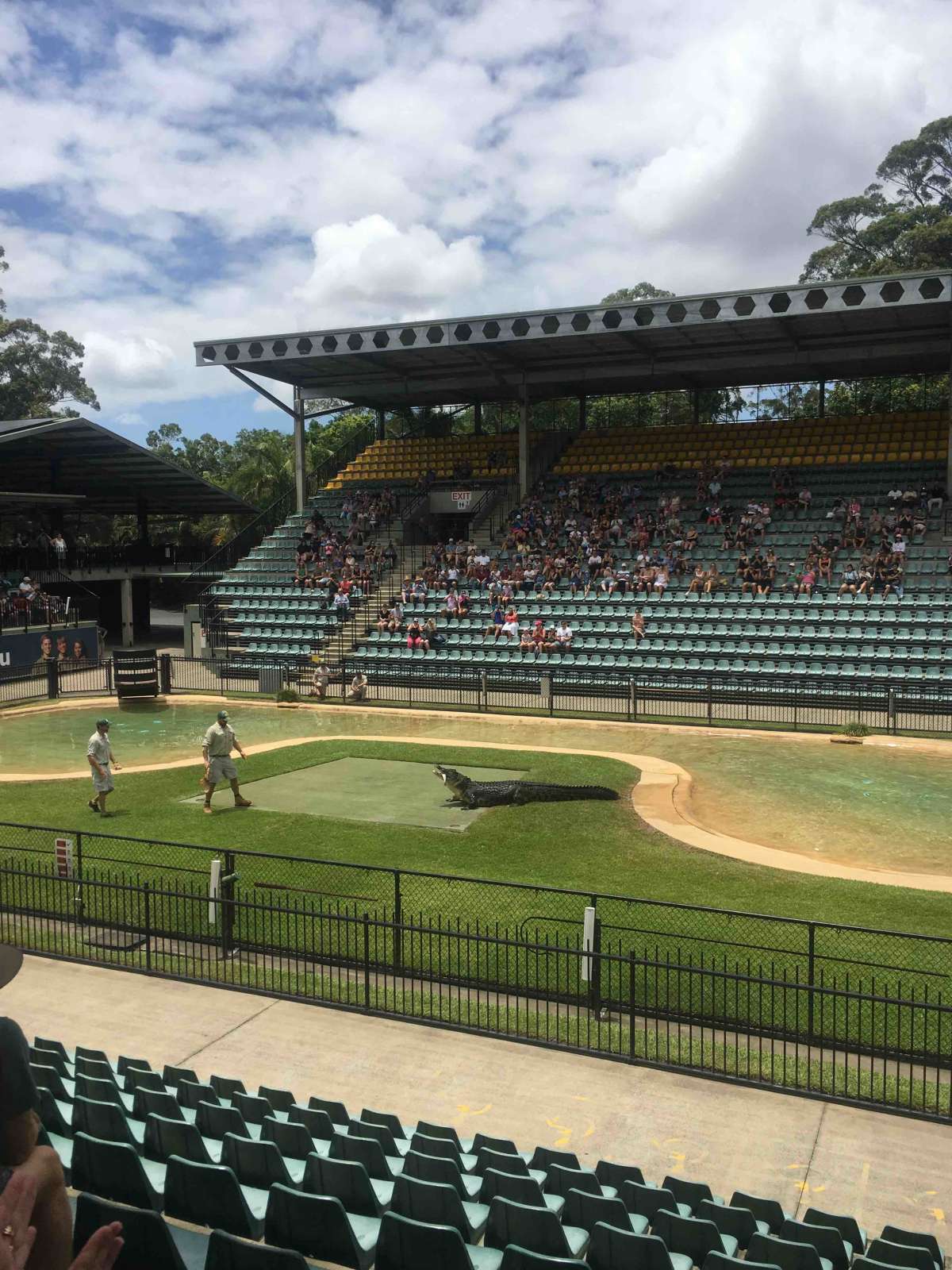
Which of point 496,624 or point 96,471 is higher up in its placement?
point 96,471

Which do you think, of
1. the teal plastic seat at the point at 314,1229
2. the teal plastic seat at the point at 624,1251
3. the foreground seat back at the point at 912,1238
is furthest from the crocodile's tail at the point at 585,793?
the teal plastic seat at the point at 624,1251

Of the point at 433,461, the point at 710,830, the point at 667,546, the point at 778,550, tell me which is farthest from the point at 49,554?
the point at 710,830

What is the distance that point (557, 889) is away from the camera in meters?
9.77

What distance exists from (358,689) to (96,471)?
24031 mm

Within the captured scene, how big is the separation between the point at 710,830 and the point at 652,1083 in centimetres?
764

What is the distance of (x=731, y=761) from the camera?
2109 cm

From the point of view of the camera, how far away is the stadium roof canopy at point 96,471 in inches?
1634

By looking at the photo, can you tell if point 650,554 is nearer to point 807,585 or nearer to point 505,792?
point 807,585

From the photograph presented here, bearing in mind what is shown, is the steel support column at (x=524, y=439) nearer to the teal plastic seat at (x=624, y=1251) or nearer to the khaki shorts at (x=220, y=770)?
the khaki shorts at (x=220, y=770)

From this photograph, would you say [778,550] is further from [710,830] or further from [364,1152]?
[364,1152]

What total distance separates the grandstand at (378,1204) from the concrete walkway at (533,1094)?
26.9 inches

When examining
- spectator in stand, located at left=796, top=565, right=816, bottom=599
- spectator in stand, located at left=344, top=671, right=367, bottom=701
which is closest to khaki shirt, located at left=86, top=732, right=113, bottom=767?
spectator in stand, located at left=344, top=671, right=367, bottom=701

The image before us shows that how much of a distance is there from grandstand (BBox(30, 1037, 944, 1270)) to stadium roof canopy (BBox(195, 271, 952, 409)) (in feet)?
95.3

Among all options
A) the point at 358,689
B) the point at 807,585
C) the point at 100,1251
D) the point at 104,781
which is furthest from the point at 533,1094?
the point at 807,585
